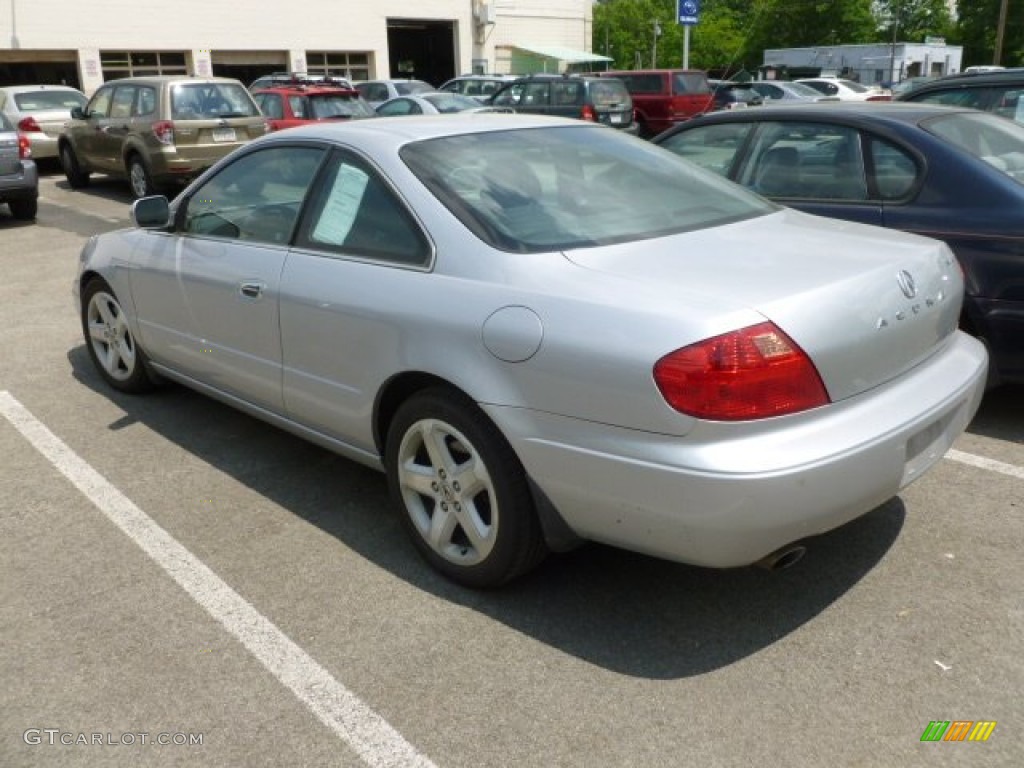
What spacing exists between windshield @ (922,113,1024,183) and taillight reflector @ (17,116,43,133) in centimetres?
1594

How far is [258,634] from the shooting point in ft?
10.3

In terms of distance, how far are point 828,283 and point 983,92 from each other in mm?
4899

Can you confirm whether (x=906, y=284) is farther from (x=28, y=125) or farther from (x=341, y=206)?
(x=28, y=125)

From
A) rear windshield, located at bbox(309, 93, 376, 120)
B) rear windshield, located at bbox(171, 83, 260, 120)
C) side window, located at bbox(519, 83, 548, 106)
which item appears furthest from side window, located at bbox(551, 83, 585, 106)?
rear windshield, located at bbox(171, 83, 260, 120)

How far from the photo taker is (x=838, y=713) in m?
2.65

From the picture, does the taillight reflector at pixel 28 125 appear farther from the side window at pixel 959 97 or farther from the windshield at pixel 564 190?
the windshield at pixel 564 190

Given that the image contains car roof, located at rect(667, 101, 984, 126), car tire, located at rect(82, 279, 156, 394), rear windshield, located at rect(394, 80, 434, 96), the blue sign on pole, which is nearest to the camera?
car roof, located at rect(667, 101, 984, 126)

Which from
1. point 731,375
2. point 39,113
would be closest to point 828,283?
point 731,375


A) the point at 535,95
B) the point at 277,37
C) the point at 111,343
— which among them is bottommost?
the point at 111,343

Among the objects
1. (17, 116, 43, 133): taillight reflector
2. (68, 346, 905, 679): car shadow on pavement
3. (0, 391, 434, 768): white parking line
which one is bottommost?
(0, 391, 434, 768): white parking line

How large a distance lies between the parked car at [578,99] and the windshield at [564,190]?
15.7 meters

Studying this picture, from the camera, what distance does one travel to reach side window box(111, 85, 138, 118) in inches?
529

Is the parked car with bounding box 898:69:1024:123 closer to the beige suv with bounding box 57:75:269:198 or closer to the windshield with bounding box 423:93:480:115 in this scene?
the beige suv with bounding box 57:75:269:198

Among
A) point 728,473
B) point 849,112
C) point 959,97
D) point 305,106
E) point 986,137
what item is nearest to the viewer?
point 728,473
